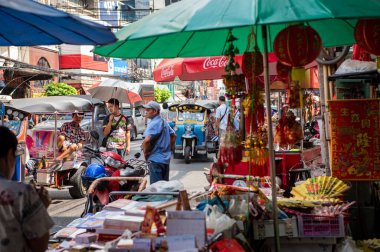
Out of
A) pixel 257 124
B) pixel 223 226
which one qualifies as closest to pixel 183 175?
pixel 257 124

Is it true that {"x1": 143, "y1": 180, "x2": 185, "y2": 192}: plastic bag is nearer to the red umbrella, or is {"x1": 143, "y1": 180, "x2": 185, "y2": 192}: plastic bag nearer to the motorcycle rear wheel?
the motorcycle rear wheel

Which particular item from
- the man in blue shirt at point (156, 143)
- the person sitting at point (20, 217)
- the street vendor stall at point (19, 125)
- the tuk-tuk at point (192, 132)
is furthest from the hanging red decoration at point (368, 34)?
the tuk-tuk at point (192, 132)

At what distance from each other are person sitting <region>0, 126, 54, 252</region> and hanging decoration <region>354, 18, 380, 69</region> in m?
3.33

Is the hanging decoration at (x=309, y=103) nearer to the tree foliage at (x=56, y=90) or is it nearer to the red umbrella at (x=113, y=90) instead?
the red umbrella at (x=113, y=90)

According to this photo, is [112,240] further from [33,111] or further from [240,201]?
[33,111]

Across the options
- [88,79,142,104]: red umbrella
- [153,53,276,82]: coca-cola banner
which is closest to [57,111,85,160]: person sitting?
[153,53,276,82]: coca-cola banner

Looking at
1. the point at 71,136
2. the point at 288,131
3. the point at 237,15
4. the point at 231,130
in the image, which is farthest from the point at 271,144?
the point at 71,136

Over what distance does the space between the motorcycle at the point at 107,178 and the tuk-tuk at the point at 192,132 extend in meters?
7.31

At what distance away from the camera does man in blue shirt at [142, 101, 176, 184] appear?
26.4 feet

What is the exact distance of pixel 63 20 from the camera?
3809mm

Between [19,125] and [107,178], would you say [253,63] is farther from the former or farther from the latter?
[19,125]

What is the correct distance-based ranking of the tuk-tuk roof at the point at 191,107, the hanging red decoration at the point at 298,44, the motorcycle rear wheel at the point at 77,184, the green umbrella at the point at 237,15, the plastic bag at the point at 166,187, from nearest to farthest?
the green umbrella at the point at 237,15
the hanging red decoration at the point at 298,44
the plastic bag at the point at 166,187
the motorcycle rear wheel at the point at 77,184
the tuk-tuk roof at the point at 191,107

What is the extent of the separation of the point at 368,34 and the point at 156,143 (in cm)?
404

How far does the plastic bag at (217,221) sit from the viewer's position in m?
3.93
